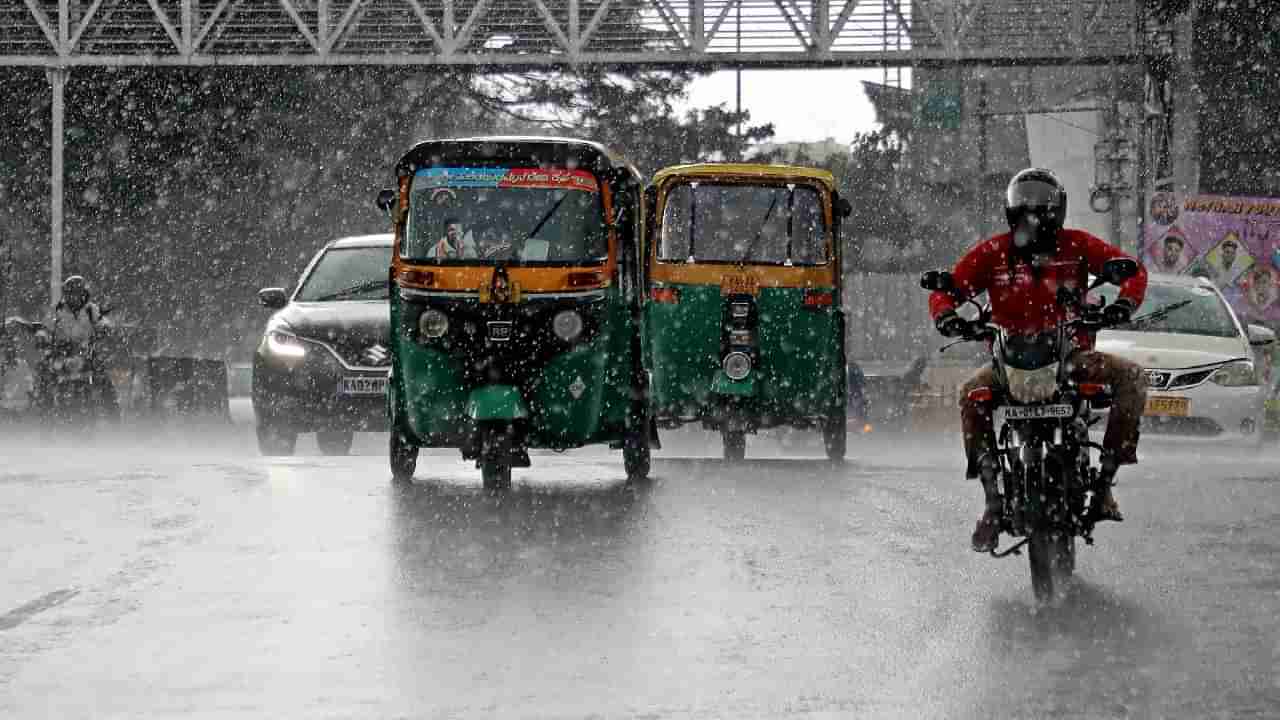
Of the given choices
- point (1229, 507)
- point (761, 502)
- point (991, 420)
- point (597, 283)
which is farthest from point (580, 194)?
point (991, 420)

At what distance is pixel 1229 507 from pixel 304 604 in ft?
21.2

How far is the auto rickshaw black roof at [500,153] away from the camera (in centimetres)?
1409

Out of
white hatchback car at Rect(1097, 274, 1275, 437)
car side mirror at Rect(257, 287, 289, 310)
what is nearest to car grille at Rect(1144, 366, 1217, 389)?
white hatchback car at Rect(1097, 274, 1275, 437)

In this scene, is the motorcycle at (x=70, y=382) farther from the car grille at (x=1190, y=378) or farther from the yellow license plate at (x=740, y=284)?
the car grille at (x=1190, y=378)

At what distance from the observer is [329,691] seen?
705 centimetres

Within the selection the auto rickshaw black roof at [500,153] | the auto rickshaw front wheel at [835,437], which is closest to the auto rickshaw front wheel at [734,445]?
the auto rickshaw front wheel at [835,437]

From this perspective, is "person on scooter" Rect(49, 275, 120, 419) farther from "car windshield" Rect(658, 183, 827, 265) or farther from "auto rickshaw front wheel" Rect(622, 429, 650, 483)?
"auto rickshaw front wheel" Rect(622, 429, 650, 483)

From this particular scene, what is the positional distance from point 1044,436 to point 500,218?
5.80 m

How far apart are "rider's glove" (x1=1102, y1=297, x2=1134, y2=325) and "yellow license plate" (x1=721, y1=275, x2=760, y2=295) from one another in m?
9.01

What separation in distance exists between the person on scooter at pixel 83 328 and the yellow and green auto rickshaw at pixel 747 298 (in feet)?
22.5

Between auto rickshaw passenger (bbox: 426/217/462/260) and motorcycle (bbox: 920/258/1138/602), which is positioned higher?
auto rickshaw passenger (bbox: 426/217/462/260)

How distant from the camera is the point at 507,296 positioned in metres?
13.8

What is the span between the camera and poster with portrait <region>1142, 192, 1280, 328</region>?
109 ft

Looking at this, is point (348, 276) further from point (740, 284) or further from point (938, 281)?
point (938, 281)
